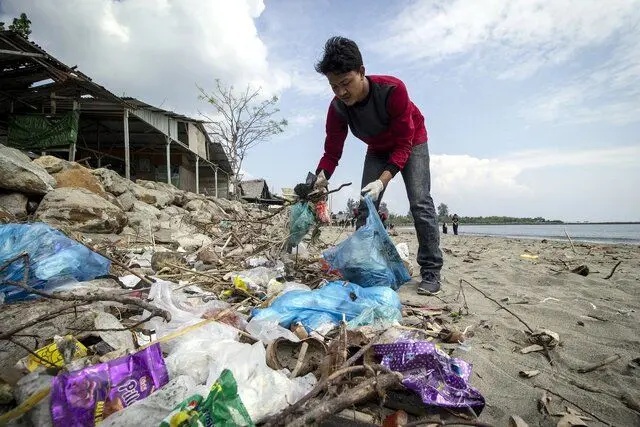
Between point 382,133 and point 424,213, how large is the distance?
771mm

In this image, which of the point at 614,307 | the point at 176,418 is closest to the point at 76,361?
the point at 176,418

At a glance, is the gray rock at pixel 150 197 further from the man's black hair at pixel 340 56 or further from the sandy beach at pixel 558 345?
the sandy beach at pixel 558 345

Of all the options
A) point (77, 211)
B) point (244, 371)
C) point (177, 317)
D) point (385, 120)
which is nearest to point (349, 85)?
point (385, 120)

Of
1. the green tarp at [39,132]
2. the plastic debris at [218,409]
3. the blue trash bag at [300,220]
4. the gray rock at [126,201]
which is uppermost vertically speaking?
the green tarp at [39,132]

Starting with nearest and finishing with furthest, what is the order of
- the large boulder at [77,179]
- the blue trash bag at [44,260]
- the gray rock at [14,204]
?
the blue trash bag at [44,260] < the gray rock at [14,204] < the large boulder at [77,179]

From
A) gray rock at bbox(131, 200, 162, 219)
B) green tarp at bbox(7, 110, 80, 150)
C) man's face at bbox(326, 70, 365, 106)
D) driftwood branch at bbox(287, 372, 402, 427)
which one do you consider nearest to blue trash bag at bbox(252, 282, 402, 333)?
driftwood branch at bbox(287, 372, 402, 427)

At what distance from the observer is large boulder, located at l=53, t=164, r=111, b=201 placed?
4.79 m

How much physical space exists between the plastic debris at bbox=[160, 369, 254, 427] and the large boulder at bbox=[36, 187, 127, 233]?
388 centimetres

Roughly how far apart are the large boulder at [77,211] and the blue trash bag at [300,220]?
2.78 meters

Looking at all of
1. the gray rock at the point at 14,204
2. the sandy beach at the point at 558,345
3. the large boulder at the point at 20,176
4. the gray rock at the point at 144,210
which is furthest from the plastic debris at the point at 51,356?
the gray rock at the point at 144,210

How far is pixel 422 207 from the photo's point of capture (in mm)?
2684

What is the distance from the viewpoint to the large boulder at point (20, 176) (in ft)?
12.3

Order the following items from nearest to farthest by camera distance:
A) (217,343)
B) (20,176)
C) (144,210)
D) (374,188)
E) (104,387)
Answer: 1. (104,387)
2. (217,343)
3. (374,188)
4. (20,176)
5. (144,210)

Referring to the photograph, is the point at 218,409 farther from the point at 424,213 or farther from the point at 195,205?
the point at 195,205
